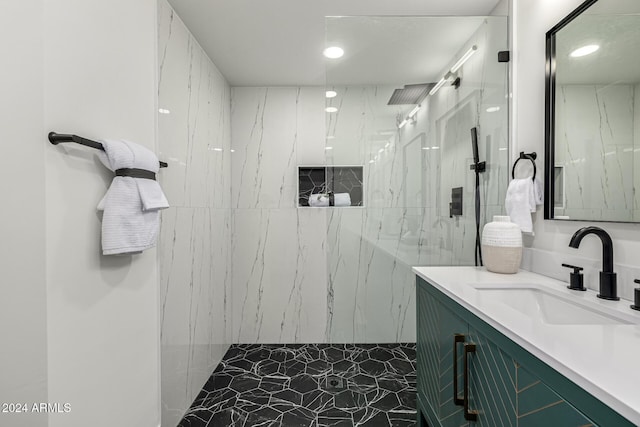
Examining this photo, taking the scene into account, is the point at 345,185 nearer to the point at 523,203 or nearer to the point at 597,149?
the point at 523,203

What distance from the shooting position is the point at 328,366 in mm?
2568

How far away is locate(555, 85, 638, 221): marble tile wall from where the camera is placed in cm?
106

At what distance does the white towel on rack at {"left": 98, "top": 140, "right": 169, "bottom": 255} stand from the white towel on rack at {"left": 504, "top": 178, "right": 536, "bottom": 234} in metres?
1.69

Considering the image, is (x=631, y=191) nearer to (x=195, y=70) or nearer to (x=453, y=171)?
(x=453, y=171)

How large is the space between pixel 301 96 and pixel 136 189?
2.23m

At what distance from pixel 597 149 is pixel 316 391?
216cm

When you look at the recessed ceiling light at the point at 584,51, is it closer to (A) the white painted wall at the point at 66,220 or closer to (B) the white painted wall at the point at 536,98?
(B) the white painted wall at the point at 536,98

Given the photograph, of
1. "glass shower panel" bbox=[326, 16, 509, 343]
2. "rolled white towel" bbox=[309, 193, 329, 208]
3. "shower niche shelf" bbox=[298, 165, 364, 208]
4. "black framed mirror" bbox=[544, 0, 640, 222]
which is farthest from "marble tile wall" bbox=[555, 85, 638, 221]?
"rolled white towel" bbox=[309, 193, 329, 208]

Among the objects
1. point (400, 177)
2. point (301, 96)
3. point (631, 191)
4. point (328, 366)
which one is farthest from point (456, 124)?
point (328, 366)

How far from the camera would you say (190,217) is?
2158mm

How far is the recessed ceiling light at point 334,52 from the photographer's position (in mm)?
1961

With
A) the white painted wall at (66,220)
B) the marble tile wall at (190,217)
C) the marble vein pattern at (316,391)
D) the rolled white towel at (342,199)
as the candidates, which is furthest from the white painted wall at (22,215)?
the rolled white towel at (342,199)

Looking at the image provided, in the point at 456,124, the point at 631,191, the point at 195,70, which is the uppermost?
the point at 195,70

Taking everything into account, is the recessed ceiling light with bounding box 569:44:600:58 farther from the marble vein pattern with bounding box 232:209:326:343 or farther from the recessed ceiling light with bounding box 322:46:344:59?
the marble vein pattern with bounding box 232:209:326:343
